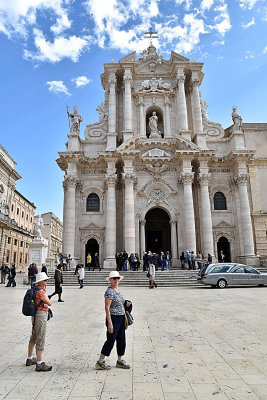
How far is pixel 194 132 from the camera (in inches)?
1195

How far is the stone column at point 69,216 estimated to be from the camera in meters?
26.0

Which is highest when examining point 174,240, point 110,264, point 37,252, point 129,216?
point 129,216

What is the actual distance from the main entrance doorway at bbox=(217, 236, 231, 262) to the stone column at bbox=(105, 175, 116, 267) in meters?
10.5

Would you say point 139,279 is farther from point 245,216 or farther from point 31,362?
point 31,362

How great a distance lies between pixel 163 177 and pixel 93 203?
24.2ft

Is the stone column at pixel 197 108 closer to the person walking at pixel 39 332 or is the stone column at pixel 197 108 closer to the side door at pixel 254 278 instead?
the side door at pixel 254 278

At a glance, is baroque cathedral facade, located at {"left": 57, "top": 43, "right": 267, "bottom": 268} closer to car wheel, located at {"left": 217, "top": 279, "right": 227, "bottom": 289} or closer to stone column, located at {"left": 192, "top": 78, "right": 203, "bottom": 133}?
stone column, located at {"left": 192, "top": 78, "right": 203, "bottom": 133}

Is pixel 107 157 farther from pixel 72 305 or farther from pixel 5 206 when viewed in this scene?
pixel 5 206

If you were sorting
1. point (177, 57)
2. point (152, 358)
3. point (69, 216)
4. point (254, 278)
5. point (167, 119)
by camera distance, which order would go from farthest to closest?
point (177, 57), point (167, 119), point (69, 216), point (254, 278), point (152, 358)

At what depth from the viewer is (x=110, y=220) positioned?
26.5 meters

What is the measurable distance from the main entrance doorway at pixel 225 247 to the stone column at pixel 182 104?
11.5 meters

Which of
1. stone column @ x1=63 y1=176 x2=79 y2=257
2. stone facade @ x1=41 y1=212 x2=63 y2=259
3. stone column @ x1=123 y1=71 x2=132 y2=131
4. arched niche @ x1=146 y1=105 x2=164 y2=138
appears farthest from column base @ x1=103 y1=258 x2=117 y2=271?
stone facade @ x1=41 y1=212 x2=63 y2=259

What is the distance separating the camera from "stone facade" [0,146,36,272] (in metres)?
40.0

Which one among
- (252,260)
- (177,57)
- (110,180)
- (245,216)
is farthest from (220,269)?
(177,57)
